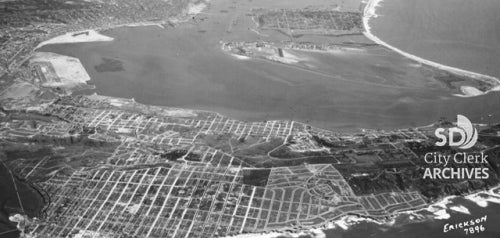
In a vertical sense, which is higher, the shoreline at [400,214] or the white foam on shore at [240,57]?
the white foam on shore at [240,57]

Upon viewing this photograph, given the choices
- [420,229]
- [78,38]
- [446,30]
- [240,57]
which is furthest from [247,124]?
[446,30]

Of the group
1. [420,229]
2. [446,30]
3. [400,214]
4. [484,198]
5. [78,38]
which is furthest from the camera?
[446,30]

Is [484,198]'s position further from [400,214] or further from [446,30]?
[446,30]

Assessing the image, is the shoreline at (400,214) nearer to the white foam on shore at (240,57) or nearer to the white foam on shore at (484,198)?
the white foam on shore at (484,198)

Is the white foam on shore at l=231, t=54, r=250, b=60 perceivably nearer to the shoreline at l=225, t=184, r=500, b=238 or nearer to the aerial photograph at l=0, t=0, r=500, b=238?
the aerial photograph at l=0, t=0, r=500, b=238

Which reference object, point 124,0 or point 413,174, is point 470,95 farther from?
point 124,0

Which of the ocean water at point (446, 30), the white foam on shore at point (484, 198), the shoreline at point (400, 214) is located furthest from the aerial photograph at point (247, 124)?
the ocean water at point (446, 30)

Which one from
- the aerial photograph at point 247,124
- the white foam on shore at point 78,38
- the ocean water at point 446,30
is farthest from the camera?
the white foam on shore at point 78,38

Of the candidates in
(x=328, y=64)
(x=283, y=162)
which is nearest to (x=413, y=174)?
(x=283, y=162)
